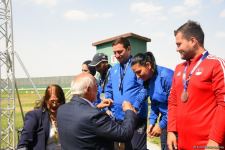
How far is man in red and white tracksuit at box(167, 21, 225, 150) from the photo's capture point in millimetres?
2932

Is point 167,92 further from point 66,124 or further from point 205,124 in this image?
point 66,124

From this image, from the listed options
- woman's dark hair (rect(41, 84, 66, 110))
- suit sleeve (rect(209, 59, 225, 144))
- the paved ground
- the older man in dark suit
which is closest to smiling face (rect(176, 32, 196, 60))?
suit sleeve (rect(209, 59, 225, 144))

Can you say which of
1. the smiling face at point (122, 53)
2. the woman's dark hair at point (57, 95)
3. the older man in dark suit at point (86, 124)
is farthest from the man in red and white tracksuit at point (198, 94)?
the smiling face at point (122, 53)

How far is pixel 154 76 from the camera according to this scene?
4.28 metres

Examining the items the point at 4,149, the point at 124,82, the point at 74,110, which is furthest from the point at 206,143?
the point at 4,149

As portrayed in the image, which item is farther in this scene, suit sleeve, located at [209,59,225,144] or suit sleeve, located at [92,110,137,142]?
suit sleeve, located at [92,110,137,142]

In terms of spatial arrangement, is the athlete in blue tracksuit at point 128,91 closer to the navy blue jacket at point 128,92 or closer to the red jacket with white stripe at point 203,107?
the navy blue jacket at point 128,92

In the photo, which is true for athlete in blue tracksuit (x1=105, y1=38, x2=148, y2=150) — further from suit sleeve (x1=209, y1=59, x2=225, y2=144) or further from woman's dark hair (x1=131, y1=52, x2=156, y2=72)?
suit sleeve (x1=209, y1=59, x2=225, y2=144)

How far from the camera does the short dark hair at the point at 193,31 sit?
3195mm

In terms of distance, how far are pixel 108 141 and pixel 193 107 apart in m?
0.80

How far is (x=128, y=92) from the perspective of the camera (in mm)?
Result: 4816

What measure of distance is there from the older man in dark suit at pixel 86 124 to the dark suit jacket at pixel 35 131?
3.11 feet

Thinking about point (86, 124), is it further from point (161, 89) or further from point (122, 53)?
point (122, 53)

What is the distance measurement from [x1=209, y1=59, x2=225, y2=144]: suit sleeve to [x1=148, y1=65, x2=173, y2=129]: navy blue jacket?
1.24m
